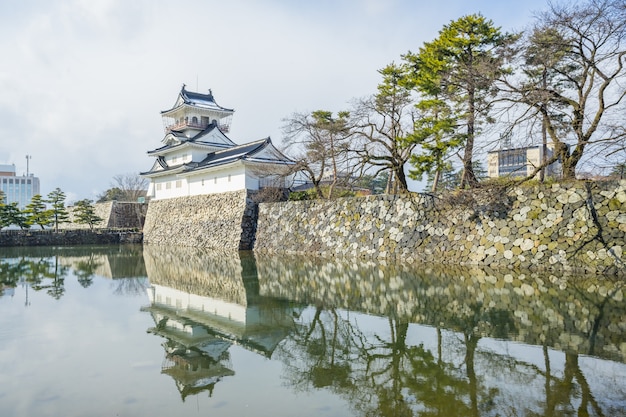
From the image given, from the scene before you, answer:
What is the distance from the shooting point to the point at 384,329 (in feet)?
18.5

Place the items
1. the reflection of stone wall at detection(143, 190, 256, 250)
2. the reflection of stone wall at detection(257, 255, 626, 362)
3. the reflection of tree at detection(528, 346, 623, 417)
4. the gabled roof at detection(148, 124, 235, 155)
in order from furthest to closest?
the gabled roof at detection(148, 124, 235, 155)
the reflection of stone wall at detection(143, 190, 256, 250)
the reflection of stone wall at detection(257, 255, 626, 362)
the reflection of tree at detection(528, 346, 623, 417)

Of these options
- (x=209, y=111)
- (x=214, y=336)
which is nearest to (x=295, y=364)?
(x=214, y=336)

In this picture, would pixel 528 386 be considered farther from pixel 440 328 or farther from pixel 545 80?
pixel 545 80

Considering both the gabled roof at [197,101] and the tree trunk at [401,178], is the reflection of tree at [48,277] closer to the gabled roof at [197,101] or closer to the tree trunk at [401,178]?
the tree trunk at [401,178]

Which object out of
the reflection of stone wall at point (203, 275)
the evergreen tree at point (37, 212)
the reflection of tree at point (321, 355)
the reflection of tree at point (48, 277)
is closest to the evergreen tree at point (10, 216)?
the evergreen tree at point (37, 212)

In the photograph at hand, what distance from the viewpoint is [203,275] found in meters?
11.4

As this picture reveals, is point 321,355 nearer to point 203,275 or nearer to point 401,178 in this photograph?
point 203,275

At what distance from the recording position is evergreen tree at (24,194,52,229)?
83.8 ft

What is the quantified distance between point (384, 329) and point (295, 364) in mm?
1535

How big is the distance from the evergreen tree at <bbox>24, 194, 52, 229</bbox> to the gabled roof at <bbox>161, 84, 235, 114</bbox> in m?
8.48

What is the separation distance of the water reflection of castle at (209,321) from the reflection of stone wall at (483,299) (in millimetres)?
652

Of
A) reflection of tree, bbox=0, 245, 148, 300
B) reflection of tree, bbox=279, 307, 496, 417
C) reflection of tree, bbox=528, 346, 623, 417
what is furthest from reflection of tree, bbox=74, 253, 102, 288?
reflection of tree, bbox=528, 346, 623, 417

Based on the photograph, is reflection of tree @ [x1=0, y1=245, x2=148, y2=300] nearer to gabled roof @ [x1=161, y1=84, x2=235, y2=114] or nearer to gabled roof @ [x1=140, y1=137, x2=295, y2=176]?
gabled roof @ [x1=140, y1=137, x2=295, y2=176]

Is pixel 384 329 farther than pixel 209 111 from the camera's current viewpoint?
No
